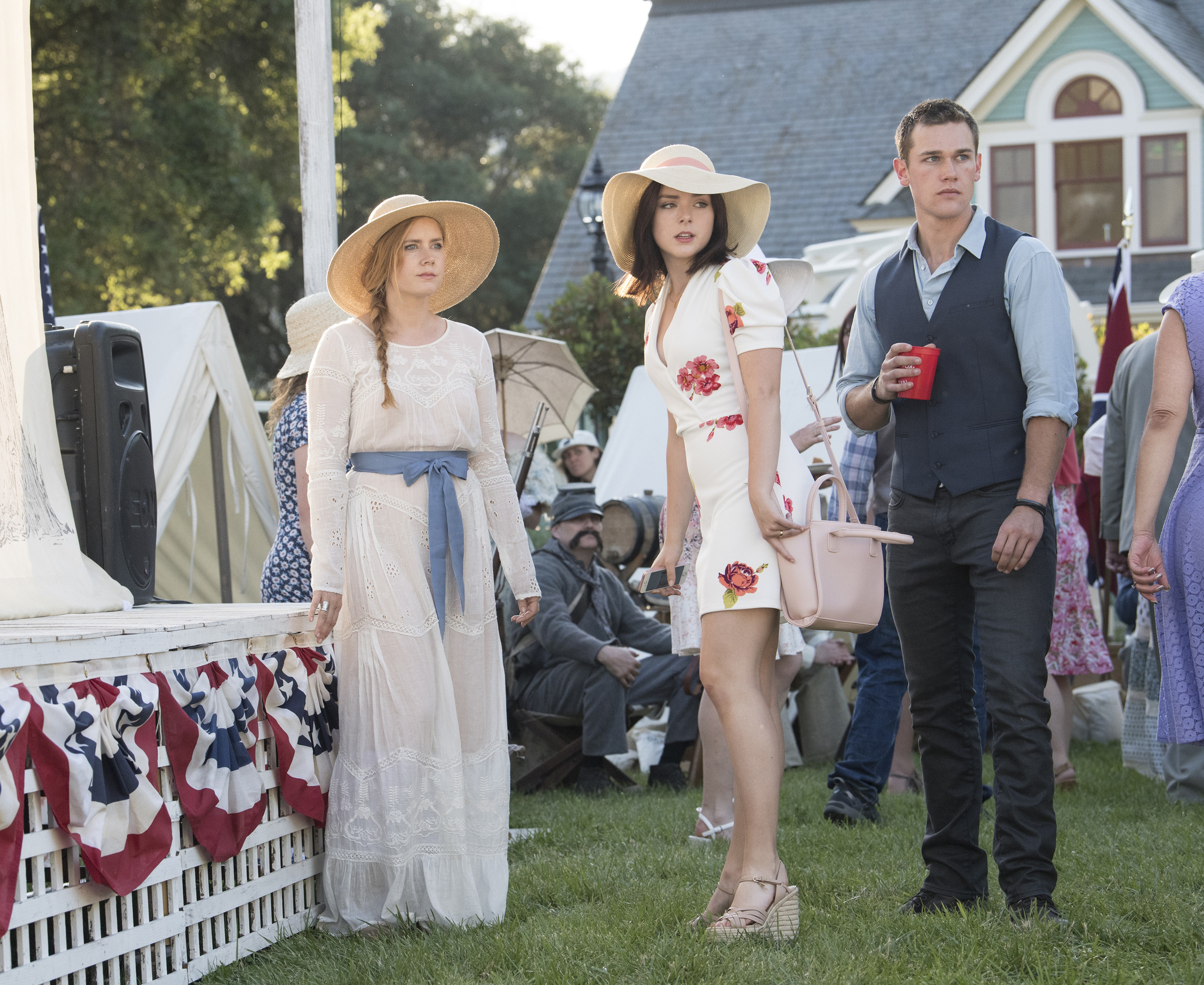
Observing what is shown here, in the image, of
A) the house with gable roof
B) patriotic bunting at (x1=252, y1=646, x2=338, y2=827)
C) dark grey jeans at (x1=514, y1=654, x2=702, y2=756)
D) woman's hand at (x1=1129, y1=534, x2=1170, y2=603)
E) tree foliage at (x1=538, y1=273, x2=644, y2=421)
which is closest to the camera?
woman's hand at (x1=1129, y1=534, x2=1170, y2=603)

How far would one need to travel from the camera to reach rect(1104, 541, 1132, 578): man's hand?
5.80 metres

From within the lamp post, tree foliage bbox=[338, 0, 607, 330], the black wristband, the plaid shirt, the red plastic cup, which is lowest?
the black wristband

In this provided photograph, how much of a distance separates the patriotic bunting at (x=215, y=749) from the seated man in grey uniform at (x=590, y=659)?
3.23 meters

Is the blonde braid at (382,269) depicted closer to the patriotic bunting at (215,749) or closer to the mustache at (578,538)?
the patriotic bunting at (215,749)

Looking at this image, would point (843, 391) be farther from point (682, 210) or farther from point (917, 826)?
point (917, 826)

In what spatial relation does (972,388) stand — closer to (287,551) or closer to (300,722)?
(300,722)

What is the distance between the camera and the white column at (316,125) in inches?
241

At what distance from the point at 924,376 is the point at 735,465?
20.8 inches

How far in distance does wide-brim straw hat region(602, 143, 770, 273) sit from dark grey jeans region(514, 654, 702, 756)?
349 centimetres

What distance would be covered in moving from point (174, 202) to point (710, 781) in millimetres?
15917

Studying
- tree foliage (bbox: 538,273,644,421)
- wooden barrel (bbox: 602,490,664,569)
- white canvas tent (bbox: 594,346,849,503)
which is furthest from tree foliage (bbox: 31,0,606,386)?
wooden barrel (bbox: 602,490,664,569)

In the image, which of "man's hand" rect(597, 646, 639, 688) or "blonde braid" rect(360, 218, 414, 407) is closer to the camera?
"blonde braid" rect(360, 218, 414, 407)

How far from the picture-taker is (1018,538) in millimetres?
3402

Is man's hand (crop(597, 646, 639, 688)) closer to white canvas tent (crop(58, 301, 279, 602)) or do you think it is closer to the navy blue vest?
white canvas tent (crop(58, 301, 279, 602))
